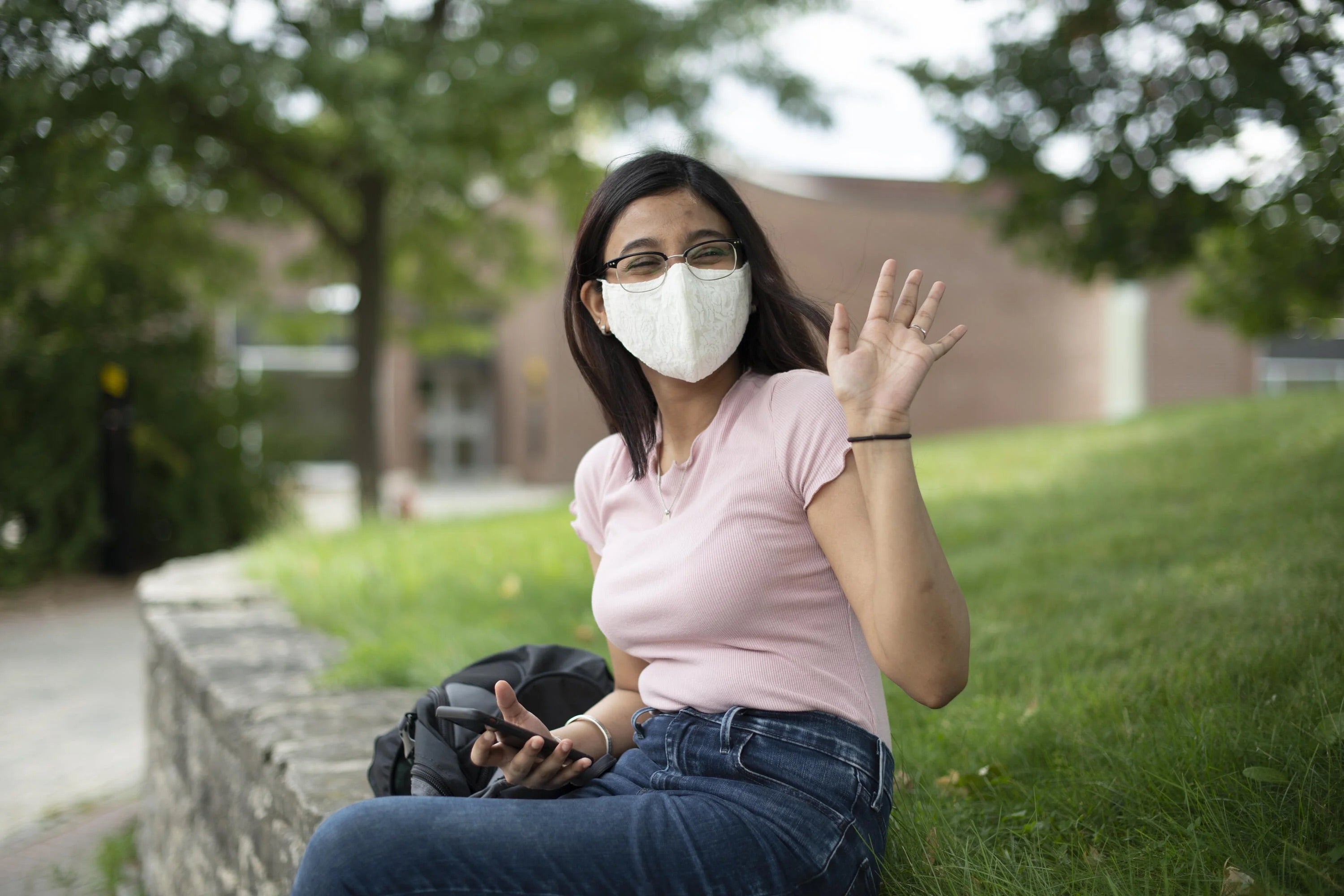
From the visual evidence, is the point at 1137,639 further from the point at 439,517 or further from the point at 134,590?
the point at 134,590

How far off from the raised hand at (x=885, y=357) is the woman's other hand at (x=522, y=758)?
771 mm

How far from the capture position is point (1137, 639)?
3.37 metres

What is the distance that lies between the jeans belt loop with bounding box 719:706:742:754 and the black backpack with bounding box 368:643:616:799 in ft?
1.05

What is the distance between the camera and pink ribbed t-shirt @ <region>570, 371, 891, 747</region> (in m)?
1.85

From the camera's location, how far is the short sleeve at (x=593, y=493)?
7.55 ft

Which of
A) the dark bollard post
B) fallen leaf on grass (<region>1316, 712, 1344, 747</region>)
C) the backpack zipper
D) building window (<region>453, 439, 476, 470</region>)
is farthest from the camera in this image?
building window (<region>453, 439, 476, 470</region>)

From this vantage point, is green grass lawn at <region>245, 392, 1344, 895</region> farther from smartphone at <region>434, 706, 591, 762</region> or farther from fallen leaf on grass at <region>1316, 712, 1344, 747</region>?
smartphone at <region>434, 706, 591, 762</region>

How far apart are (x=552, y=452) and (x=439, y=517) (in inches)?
579

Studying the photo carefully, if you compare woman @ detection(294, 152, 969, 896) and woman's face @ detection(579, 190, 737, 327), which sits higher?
woman's face @ detection(579, 190, 737, 327)

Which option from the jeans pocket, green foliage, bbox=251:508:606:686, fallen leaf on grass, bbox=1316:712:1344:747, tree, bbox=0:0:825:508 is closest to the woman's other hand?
the jeans pocket

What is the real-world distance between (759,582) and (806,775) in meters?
0.33

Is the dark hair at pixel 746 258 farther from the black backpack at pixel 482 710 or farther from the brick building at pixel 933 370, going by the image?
the brick building at pixel 933 370

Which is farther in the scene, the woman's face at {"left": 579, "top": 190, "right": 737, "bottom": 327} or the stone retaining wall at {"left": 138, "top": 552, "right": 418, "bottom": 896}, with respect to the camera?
the stone retaining wall at {"left": 138, "top": 552, "right": 418, "bottom": 896}

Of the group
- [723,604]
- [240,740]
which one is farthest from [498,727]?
[240,740]
